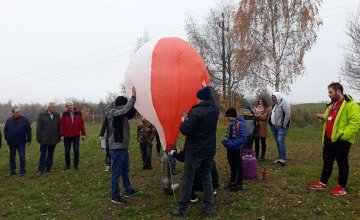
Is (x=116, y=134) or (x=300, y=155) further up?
(x=116, y=134)

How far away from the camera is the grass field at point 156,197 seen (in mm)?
7543

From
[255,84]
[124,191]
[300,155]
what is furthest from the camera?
[255,84]

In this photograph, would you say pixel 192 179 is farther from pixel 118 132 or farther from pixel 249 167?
pixel 249 167

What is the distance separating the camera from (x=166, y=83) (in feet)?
24.3

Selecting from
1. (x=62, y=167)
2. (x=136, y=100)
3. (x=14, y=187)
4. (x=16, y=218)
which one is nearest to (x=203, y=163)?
(x=136, y=100)

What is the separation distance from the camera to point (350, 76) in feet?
87.8

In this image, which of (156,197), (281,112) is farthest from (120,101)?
(281,112)

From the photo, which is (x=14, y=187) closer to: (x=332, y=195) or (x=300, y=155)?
(x=332, y=195)

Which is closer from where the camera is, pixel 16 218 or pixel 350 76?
pixel 16 218

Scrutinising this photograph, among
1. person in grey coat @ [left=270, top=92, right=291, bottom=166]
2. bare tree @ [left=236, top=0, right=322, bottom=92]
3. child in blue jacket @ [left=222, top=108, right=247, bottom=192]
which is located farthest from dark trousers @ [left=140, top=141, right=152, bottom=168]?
bare tree @ [left=236, top=0, right=322, bottom=92]

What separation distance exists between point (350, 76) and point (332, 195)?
Answer: 68.1ft

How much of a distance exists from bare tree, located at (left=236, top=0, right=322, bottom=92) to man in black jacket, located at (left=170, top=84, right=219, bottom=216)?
1857cm

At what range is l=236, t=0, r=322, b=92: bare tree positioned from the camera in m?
24.4

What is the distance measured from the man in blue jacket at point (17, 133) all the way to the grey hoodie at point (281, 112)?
287 inches
